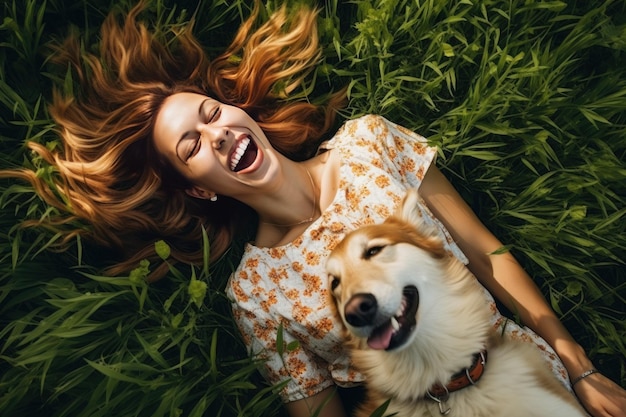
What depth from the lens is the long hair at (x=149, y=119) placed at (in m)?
2.93

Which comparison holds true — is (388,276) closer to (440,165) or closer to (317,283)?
(317,283)

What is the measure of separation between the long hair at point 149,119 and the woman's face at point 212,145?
0.18 metres

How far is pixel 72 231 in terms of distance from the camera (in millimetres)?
2920

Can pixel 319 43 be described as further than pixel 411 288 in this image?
Yes

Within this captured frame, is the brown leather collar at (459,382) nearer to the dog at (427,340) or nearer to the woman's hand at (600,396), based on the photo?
the dog at (427,340)

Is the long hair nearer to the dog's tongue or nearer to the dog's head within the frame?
the dog's head

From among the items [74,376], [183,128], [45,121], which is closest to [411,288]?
[183,128]

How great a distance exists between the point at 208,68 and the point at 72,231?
129cm

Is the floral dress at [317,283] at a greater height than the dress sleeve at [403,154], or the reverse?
the dress sleeve at [403,154]

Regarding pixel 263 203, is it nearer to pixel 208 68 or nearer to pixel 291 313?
pixel 291 313

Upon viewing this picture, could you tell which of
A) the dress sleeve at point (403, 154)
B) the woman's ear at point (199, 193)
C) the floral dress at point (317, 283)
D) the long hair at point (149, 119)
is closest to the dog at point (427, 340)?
the floral dress at point (317, 283)

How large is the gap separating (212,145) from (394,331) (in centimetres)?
132

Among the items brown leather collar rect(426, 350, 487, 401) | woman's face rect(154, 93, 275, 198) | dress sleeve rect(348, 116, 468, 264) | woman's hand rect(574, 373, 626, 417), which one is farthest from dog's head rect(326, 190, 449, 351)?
woman's hand rect(574, 373, 626, 417)

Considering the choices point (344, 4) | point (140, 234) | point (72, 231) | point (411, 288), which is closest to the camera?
point (411, 288)
